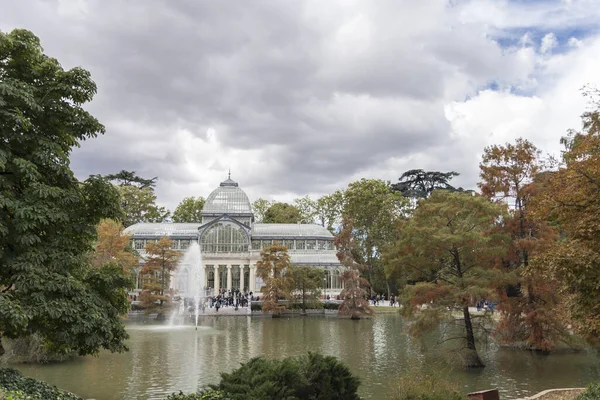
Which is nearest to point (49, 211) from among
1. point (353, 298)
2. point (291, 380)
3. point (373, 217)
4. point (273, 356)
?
point (291, 380)

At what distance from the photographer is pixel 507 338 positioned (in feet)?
65.0

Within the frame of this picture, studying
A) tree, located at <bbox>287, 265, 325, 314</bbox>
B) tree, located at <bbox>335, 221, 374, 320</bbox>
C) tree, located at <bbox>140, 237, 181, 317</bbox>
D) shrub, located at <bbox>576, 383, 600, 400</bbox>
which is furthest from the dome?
shrub, located at <bbox>576, 383, 600, 400</bbox>

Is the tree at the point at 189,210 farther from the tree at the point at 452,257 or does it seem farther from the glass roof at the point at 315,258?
the tree at the point at 452,257

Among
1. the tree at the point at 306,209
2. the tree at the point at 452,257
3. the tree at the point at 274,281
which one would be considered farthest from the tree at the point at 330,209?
the tree at the point at 452,257

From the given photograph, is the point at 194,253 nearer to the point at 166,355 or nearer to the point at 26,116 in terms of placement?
the point at 166,355

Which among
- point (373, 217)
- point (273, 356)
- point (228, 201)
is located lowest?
point (273, 356)

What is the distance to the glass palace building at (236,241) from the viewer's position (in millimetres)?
56969

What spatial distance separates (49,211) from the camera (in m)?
8.52

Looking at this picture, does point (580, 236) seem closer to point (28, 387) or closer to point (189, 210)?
point (28, 387)

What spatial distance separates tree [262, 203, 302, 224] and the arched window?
54.4 feet

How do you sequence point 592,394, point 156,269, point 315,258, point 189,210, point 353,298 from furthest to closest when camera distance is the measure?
point 189,210 < point 315,258 < point 156,269 < point 353,298 < point 592,394

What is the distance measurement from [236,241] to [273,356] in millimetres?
39885

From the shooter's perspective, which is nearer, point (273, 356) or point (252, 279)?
point (273, 356)

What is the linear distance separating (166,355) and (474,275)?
507 inches
